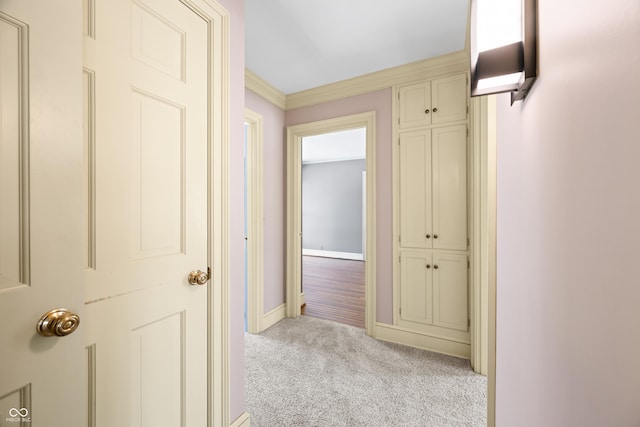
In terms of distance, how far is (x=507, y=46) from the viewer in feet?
1.89

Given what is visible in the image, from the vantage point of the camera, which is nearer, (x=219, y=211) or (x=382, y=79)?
(x=219, y=211)

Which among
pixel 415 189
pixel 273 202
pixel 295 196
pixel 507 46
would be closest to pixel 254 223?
pixel 273 202

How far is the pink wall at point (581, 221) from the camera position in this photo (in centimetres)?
27

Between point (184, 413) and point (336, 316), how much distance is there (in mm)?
2095

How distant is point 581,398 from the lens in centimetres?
37

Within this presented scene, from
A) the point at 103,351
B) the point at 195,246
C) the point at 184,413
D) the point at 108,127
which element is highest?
the point at 108,127

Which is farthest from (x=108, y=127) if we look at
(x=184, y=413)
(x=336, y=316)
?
(x=336, y=316)

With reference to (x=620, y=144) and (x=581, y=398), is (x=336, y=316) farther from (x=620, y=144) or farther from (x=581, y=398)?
(x=620, y=144)

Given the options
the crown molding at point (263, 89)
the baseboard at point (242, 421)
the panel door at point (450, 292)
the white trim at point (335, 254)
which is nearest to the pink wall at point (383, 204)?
the panel door at point (450, 292)

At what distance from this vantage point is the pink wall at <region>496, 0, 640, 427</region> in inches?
10.5

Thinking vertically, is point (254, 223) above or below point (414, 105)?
below

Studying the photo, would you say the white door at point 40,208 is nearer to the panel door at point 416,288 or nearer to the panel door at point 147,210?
the panel door at point 147,210

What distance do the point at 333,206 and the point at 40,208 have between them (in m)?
6.39
